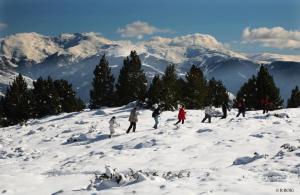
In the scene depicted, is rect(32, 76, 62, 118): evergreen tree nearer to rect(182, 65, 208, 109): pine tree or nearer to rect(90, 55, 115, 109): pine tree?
rect(90, 55, 115, 109): pine tree

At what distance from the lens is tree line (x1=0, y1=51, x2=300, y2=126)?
64188 mm

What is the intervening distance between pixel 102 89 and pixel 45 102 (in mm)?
14937

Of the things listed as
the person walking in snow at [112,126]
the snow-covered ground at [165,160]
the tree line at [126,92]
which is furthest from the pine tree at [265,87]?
the person walking in snow at [112,126]

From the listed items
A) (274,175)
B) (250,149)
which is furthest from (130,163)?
(274,175)

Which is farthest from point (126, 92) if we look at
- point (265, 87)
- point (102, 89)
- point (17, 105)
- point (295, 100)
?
point (295, 100)

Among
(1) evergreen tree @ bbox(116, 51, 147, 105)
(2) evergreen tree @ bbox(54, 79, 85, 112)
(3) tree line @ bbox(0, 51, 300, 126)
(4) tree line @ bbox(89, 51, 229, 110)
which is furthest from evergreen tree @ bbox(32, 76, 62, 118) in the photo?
(1) evergreen tree @ bbox(116, 51, 147, 105)

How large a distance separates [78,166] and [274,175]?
939 cm

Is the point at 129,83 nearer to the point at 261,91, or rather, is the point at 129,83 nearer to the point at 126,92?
the point at 126,92

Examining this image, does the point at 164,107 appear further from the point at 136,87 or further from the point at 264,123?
the point at 136,87

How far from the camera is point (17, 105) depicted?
245 ft

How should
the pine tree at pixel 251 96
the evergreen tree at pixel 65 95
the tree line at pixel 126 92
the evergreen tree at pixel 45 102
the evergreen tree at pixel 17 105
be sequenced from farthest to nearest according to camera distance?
the evergreen tree at pixel 65 95 → the evergreen tree at pixel 17 105 → the evergreen tree at pixel 45 102 → the pine tree at pixel 251 96 → the tree line at pixel 126 92

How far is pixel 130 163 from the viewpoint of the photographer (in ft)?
65.6

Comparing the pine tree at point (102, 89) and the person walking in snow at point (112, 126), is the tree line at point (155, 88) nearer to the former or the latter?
the pine tree at point (102, 89)

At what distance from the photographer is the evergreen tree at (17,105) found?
243 ft
